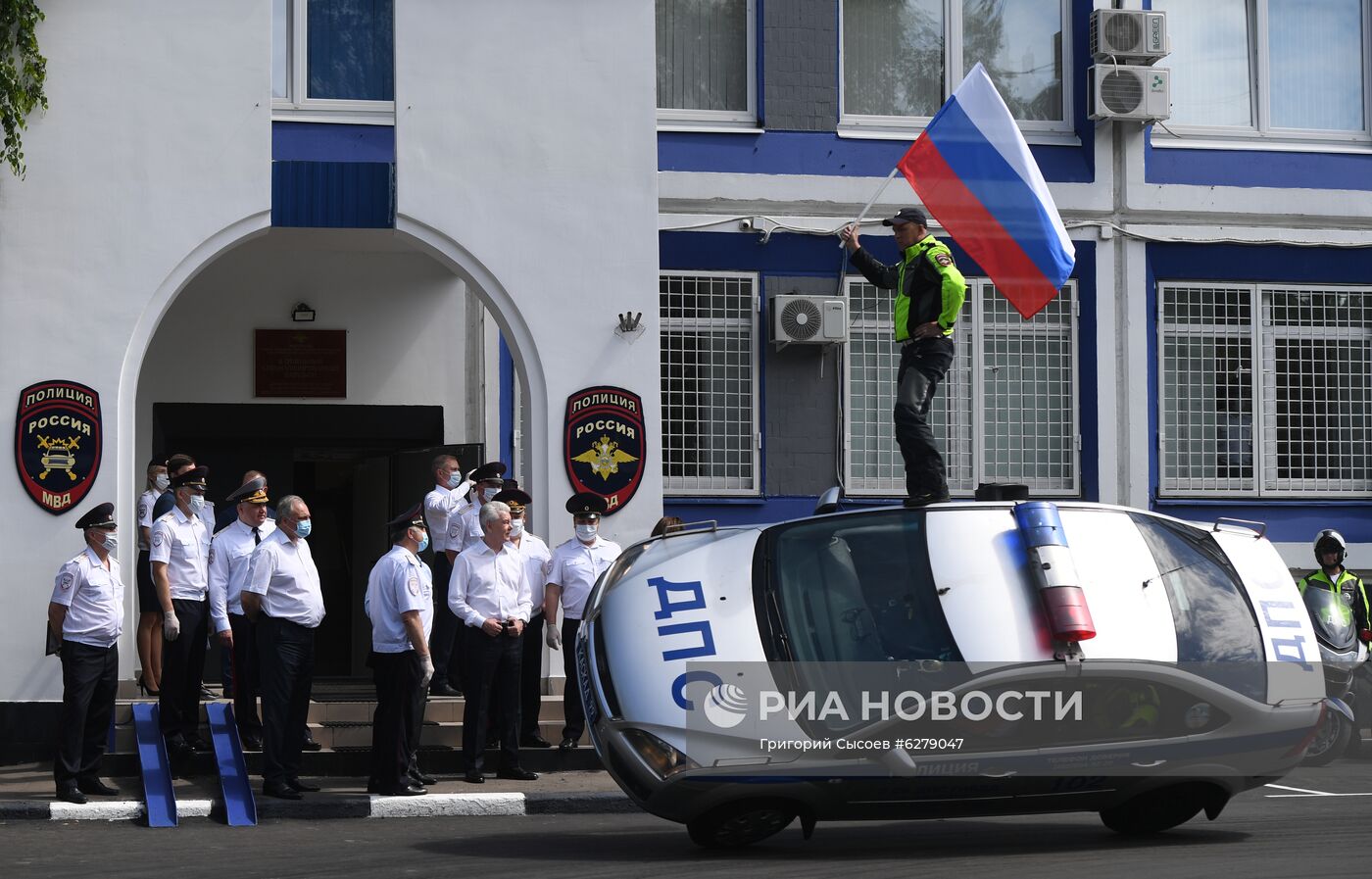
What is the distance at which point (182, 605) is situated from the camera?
42.2ft

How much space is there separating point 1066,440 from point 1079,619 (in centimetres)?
865

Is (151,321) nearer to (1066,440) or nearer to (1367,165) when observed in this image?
(1066,440)

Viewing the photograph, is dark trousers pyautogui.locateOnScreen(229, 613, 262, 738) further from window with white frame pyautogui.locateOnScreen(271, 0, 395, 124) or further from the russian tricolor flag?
the russian tricolor flag

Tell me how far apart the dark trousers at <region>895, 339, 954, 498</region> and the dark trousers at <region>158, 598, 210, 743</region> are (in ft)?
16.6

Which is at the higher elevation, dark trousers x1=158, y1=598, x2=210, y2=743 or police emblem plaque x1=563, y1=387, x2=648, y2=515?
police emblem plaque x1=563, y1=387, x2=648, y2=515

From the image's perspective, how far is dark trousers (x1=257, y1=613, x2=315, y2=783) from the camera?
1187 centimetres

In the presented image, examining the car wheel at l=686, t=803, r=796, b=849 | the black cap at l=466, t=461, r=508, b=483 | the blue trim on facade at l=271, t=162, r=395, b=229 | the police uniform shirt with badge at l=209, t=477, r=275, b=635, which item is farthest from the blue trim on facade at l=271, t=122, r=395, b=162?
the car wheel at l=686, t=803, r=796, b=849

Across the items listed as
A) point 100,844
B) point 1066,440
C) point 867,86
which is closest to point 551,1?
point 867,86

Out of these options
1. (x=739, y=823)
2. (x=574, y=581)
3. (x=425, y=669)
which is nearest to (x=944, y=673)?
(x=739, y=823)

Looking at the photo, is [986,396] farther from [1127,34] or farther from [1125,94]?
[1127,34]

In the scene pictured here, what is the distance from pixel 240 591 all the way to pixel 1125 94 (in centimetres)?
959

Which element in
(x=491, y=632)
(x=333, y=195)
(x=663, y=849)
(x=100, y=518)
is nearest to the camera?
(x=663, y=849)

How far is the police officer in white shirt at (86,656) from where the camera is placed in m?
11.5

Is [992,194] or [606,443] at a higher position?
[992,194]
